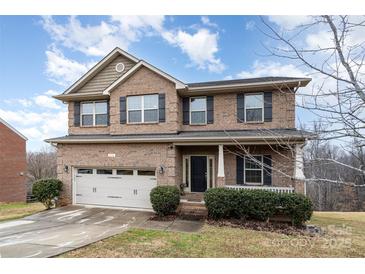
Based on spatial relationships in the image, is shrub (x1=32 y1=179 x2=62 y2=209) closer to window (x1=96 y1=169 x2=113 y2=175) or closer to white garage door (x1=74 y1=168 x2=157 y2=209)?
white garage door (x1=74 y1=168 x2=157 y2=209)

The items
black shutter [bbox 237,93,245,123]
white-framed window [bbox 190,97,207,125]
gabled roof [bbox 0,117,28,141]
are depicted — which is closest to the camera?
black shutter [bbox 237,93,245,123]

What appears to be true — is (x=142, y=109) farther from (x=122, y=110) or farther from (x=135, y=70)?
(x=135, y=70)

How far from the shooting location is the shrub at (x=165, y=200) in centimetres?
1040

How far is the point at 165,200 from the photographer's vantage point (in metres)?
10.4

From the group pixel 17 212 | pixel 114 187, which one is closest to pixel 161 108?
pixel 114 187

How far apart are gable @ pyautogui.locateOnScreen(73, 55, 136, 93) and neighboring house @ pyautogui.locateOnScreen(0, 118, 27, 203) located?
493 inches

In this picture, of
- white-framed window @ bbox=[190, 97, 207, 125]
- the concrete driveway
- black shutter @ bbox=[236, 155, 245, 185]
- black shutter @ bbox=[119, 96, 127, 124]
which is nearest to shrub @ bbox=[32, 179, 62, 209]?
the concrete driveway

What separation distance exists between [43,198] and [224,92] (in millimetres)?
11084

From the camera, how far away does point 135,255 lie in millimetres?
6254

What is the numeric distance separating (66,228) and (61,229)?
183 mm

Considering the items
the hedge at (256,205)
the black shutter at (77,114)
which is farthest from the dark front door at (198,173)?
the black shutter at (77,114)

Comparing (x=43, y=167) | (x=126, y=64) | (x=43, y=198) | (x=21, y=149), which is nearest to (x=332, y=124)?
(x=126, y=64)

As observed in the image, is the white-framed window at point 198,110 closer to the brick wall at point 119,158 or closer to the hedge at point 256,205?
the brick wall at point 119,158

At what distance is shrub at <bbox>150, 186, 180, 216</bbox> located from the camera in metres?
10.4
